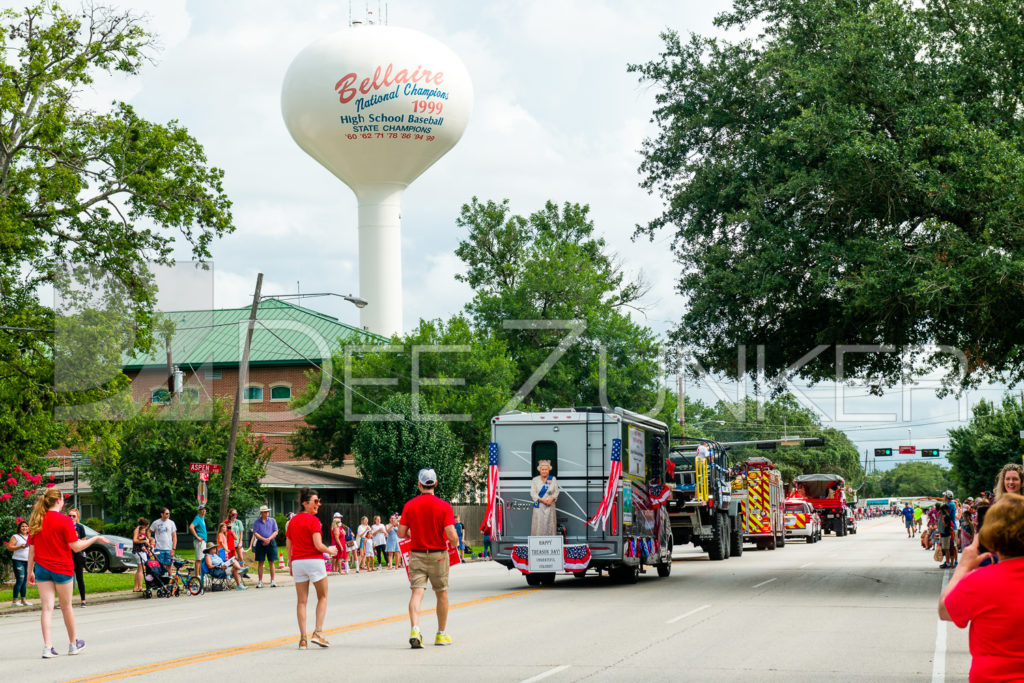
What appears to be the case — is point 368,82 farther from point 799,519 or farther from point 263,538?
→ point 263,538

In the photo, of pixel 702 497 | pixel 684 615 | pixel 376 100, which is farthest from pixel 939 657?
pixel 376 100

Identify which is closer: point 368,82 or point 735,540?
point 735,540

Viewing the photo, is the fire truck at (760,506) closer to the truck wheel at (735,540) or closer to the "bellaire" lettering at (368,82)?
the truck wheel at (735,540)

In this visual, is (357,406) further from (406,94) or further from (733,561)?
(733,561)

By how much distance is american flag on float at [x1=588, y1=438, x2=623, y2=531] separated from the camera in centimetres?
2039

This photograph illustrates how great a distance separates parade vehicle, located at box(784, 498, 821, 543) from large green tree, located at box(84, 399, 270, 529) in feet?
75.8

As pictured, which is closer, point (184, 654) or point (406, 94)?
point (184, 654)

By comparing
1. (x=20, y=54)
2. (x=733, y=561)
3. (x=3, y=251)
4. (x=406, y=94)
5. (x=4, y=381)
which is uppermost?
(x=406, y=94)

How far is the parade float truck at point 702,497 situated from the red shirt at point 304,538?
15883mm

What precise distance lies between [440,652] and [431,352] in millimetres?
38310

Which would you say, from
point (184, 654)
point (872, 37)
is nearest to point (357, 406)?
point (872, 37)

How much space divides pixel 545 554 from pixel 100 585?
11.3m

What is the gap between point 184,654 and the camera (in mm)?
12438

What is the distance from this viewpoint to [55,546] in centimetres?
1271
